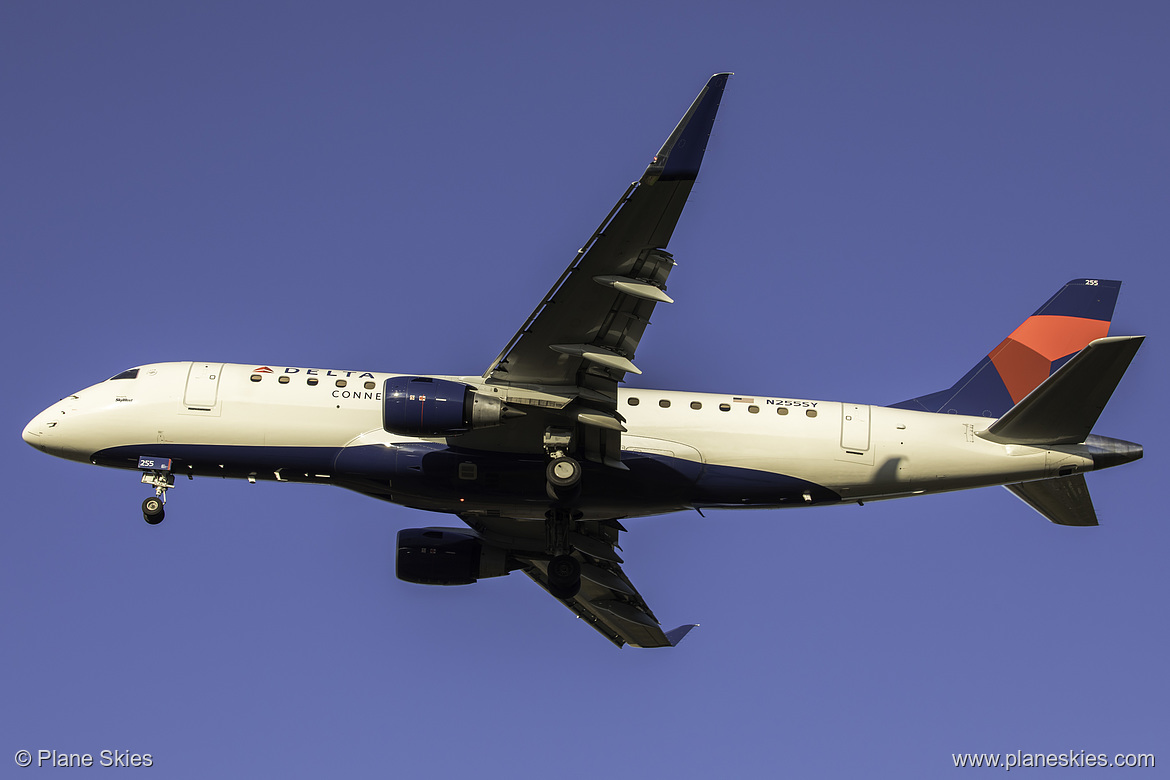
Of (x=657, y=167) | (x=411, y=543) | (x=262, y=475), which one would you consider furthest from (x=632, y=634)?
(x=657, y=167)

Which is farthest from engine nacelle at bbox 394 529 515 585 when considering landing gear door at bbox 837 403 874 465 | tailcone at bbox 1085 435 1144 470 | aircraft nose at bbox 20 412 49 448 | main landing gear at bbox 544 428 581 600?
tailcone at bbox 1085 435 1144 470

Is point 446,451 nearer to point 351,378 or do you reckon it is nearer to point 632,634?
point 351,378

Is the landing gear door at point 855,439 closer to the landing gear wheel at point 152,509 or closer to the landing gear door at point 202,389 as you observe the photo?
the landing gear door at point 202,389

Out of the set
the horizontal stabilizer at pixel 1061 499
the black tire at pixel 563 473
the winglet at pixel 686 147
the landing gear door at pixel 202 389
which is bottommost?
the horizontal stabilizer at pixel 1061 499

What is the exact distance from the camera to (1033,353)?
1243 inches

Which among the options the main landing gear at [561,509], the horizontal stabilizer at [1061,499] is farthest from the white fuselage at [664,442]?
the horizontal stabilizer at [1061,499]

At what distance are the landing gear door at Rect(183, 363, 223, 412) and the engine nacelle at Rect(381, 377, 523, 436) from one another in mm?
5704

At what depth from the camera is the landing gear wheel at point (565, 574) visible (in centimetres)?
3050

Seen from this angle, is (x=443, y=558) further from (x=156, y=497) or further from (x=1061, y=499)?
(x=1061, y=499)

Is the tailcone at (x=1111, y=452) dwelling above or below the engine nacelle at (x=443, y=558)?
above

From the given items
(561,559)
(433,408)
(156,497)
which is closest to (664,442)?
(561,559)

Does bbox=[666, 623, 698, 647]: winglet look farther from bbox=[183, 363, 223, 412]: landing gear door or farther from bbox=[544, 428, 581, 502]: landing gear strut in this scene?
bbox=[183, 363, 223, 412]: landing gear door

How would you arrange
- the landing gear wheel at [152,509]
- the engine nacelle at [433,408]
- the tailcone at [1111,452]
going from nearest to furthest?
the engine nacelle at [433,408] → the tailcone at [1111,452] → the landing gear wheel at [152,509]

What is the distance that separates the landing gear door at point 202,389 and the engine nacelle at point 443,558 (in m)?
6.81
